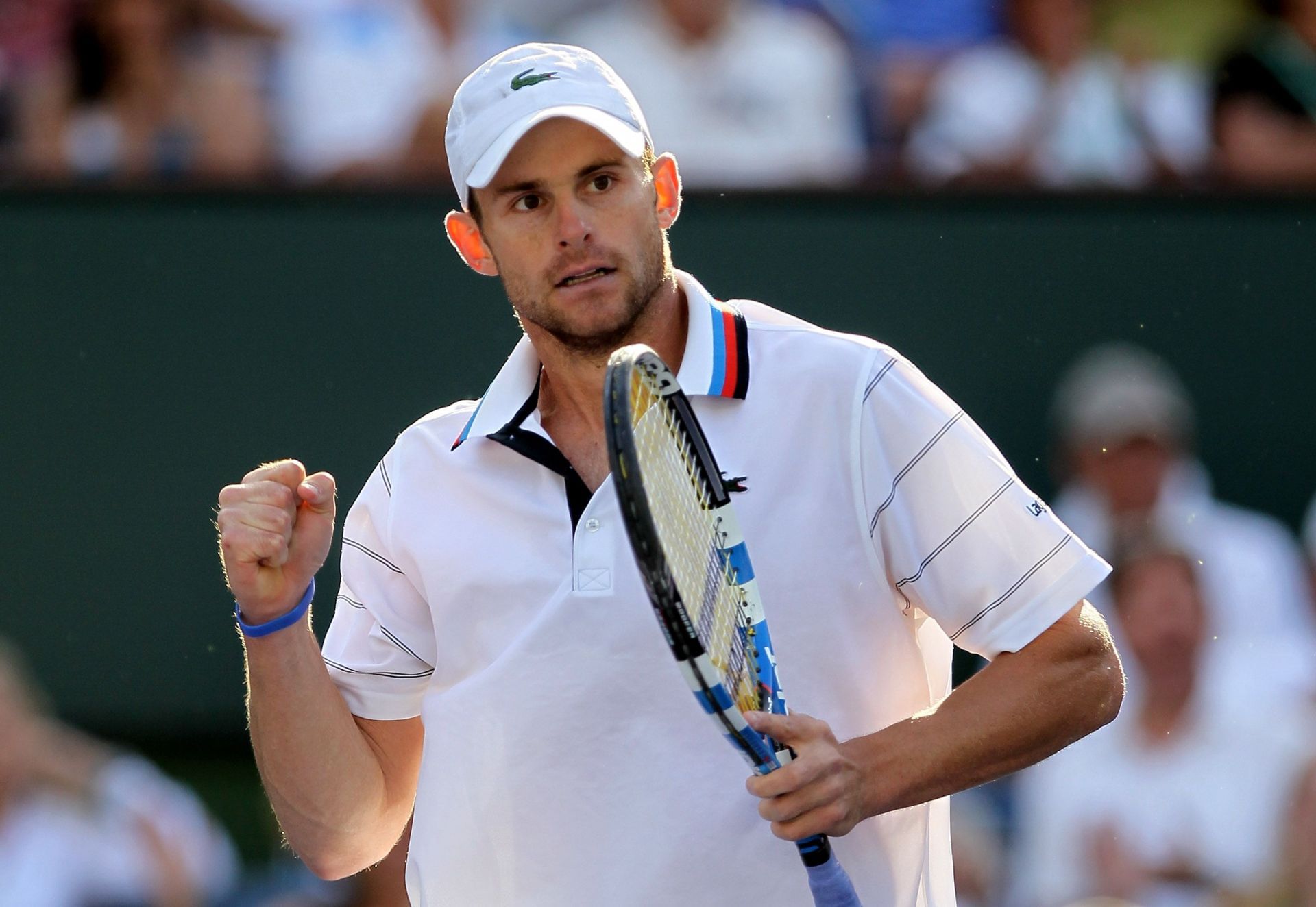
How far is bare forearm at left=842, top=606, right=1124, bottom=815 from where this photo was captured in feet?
→ 7.41

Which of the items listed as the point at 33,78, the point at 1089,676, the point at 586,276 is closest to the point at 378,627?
the point at 586,276

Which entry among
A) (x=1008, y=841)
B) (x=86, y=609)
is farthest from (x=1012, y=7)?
(x=86, y=609)

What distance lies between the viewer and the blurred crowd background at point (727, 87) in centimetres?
578

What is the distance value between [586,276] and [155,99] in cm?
386

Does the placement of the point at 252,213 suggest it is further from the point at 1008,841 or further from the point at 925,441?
the point at 925,441

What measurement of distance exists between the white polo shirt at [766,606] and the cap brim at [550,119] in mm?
266

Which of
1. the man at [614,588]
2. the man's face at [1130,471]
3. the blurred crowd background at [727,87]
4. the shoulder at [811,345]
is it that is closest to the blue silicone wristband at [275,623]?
the man at [614,588]

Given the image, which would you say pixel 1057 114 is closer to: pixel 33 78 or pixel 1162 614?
pixel 1162 614

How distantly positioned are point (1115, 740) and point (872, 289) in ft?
4.87

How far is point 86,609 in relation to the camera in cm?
570

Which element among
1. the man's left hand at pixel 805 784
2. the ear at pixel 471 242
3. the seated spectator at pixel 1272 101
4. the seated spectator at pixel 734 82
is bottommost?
the man's left hand at pixel 805 784

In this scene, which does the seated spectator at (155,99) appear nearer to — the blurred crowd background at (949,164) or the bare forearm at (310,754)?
the blurred crowd background at (949,164)

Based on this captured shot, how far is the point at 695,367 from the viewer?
2.50m

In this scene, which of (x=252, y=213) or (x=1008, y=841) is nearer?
(x=1008, y=841)
